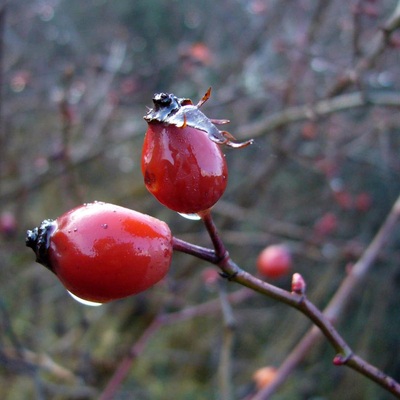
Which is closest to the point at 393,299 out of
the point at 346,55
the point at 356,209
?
the point at 356,209

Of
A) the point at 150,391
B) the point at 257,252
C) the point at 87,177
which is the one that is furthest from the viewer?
the point at 87,177

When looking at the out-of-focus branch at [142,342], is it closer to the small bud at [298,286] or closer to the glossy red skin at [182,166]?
the small bud at [298,286]

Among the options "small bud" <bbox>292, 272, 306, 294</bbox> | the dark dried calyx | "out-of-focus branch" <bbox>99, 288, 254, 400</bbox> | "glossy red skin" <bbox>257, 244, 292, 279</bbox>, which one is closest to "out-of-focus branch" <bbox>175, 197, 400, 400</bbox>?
"small bud" <bbox>292, 272, 306, 294</bbox>

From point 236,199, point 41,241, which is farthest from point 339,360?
point 236,199

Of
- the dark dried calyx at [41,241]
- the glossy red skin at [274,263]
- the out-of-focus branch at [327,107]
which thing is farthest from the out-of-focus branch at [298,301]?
the out-of-focus branch at [327,107]

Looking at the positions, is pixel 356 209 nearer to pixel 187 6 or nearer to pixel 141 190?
pixel 141 190

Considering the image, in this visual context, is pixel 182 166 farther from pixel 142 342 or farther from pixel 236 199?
pixel 236 199
